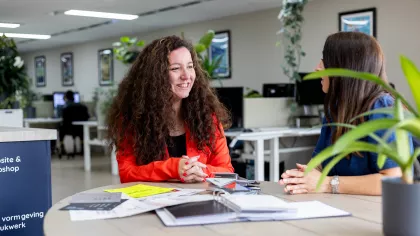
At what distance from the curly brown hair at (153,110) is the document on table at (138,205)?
0.56 m

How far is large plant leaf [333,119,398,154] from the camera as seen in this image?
3.00ft

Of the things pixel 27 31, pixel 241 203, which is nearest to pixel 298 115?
pixel 241 203

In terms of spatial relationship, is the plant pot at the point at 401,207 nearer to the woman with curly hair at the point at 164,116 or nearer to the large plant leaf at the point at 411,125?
the large plant leaf at the point at 411,125

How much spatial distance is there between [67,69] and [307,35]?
315 inches

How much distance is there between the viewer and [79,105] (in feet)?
30.0

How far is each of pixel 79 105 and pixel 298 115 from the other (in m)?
5.09

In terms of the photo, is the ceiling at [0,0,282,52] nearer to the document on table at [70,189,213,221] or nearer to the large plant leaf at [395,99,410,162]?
the document on table at [70,189,213,221]

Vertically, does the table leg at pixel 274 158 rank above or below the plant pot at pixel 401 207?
below

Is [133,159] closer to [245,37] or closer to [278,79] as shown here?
[278,79]

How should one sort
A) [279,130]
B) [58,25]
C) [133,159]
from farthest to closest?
[58,25], [279,130], [133,159]

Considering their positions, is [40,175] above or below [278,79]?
below

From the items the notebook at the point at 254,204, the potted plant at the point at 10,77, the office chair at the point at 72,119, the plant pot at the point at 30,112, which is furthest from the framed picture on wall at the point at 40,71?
the notebook at the point at 254,204

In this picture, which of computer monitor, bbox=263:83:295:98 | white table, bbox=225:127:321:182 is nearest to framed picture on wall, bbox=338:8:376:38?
computer monitor, bbox=263:83:295:98

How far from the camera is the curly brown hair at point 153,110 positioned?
2041mm
